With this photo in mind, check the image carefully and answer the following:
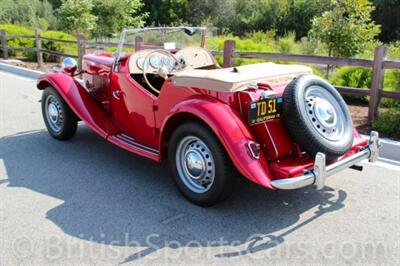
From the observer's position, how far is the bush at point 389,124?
5.70m

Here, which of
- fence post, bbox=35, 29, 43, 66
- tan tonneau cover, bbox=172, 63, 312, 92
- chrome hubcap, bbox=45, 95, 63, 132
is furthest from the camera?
fence post, bbox=35, 29, 43, 66

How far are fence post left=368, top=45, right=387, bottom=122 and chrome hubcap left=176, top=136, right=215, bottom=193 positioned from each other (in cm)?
329

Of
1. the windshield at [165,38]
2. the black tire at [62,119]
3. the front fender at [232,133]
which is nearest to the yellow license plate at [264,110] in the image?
the front fender at [232,133]

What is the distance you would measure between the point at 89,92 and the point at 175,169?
2.08 meters

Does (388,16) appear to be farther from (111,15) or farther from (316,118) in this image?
(316,118)

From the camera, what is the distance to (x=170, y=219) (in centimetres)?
369

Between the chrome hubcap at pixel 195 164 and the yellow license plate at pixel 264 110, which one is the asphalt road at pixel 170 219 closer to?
the chrome hubcap at pixel 195 164

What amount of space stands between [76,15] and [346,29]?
428 inches

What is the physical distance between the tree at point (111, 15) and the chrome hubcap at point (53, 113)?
661 inches

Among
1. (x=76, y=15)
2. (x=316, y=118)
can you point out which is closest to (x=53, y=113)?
(x=316, y=118)

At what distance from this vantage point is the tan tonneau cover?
12.1ft

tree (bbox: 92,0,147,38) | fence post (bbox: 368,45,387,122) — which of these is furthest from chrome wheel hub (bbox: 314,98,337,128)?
tree (bbox: 92,0,147,38)

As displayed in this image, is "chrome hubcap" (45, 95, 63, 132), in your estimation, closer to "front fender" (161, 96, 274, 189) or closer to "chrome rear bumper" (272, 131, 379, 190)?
"front fender" (161, 96, 274, 189)

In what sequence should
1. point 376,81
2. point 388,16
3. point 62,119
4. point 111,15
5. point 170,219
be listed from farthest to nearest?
point 388,16
point 111,15
point 376,81
point 62,119
point 170,219
